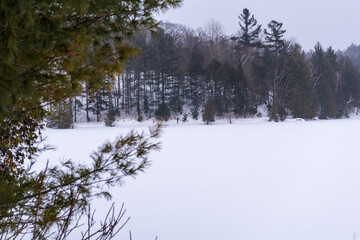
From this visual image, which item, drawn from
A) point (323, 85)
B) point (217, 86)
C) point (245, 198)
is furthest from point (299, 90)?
point (245, 198)

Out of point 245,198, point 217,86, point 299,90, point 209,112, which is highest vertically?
point 217,86

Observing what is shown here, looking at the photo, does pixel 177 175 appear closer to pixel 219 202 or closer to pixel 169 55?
pixel 219 202

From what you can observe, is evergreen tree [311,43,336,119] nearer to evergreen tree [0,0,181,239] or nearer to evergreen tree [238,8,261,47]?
evergreen tree [238,8,261,47]

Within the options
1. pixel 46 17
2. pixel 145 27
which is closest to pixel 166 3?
pixel 145 27

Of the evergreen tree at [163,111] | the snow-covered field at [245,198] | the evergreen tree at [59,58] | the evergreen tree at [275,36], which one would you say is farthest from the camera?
the evergreen tree at [275,36]

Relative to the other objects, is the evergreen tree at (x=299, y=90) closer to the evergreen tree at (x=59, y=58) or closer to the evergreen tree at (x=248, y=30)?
the evergreen tree at (x=248, y=30)

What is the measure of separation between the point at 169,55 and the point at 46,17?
3225 centimetres

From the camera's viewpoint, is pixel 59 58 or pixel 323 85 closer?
pixel 59 58

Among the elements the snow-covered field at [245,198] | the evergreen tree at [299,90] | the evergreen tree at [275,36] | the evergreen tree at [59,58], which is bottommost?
the snow-covered field at [245,198]

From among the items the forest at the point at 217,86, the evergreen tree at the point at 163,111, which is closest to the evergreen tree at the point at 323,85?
the forest at the point at 217,86

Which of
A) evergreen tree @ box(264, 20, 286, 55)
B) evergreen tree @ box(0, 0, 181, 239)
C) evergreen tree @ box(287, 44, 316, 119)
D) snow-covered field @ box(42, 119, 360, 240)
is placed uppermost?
evergreen tree @ box(264, 20, 286, 55)

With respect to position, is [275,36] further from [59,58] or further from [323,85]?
[59,58]

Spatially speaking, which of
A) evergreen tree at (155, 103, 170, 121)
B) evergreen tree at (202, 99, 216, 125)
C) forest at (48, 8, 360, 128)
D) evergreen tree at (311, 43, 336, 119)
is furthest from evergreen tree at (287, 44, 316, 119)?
evergreen tree at (155, 103, 170, 121)

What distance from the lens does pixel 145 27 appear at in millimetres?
2486
